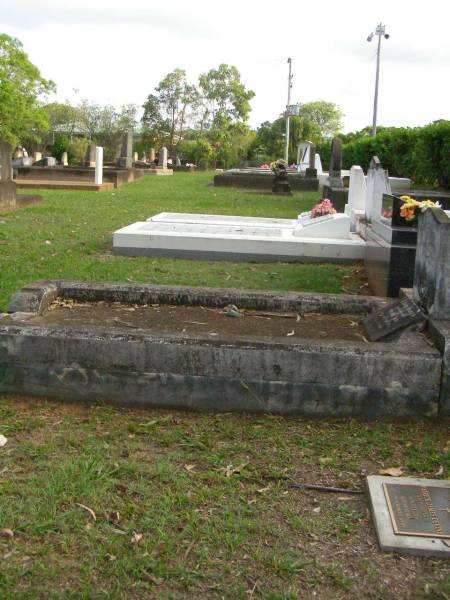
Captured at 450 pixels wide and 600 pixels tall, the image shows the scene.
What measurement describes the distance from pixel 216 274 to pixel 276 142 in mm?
55780

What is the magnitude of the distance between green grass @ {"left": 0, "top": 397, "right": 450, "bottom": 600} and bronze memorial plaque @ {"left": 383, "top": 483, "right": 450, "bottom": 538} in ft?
0.42

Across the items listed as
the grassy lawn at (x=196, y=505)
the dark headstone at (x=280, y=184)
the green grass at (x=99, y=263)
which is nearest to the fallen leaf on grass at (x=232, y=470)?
the grassy lawn at (x=196, y=505)

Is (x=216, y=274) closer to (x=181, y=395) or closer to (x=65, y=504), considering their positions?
(x=181, y=395)

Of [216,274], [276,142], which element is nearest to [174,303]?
[216,274]

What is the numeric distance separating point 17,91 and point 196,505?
38615 millimetres

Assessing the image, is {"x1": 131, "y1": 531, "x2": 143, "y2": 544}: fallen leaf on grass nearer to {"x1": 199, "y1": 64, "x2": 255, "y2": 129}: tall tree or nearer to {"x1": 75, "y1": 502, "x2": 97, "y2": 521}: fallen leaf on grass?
{"x1": 75, "y1": 502, "x2": 97, "y2": 521}: fallen leaf on grass

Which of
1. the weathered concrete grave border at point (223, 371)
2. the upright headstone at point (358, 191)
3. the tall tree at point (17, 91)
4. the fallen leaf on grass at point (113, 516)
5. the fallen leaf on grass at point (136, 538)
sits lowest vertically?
the fallen leaf on grass at point (136, 538)

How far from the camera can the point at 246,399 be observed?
394 cm

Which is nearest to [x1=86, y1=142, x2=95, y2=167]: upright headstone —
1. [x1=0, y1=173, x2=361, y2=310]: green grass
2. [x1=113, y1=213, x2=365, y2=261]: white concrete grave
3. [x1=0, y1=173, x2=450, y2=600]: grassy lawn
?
[x1=0, y1=173, x2=361, y2=310]: green grass

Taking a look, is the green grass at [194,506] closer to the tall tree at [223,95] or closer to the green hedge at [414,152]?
the green hedge at [414,152]

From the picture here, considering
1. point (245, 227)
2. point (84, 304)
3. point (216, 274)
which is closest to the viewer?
point (84, 304)

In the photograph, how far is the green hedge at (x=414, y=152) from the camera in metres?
15.1

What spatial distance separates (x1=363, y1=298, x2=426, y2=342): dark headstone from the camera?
14.6 ft

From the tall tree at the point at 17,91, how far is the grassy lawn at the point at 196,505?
36188 millimetres
